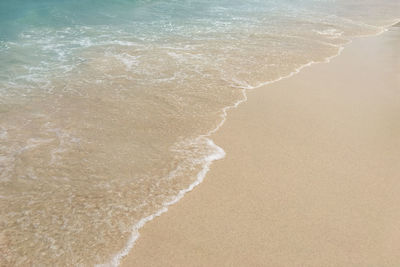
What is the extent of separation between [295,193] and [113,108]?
13.9ft

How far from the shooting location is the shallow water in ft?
14.6

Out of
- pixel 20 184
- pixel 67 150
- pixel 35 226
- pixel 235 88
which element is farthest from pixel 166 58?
pixel 35 226

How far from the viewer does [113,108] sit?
749cm

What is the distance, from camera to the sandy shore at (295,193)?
3.99 metres

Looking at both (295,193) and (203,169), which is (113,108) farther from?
(295,193)

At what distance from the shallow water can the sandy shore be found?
43 cm

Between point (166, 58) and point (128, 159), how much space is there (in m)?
5.69

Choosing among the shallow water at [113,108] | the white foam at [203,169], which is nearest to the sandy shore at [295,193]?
the white foam at [203,169]

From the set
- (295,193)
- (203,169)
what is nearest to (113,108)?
(203,169)

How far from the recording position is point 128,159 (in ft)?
18.6

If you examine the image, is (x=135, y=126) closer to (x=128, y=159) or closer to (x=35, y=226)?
(x=128, y=159)

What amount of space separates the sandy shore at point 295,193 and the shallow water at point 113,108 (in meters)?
0.43

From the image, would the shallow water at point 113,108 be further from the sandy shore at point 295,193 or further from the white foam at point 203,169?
the sandy shore at point 295,193

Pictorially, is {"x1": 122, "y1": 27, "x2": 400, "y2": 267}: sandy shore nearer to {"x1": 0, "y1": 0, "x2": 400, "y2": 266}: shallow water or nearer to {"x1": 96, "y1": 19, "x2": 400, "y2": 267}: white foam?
{"x1": 96, "y1": 19, "x2": 400, "y2": 267}: white foam
